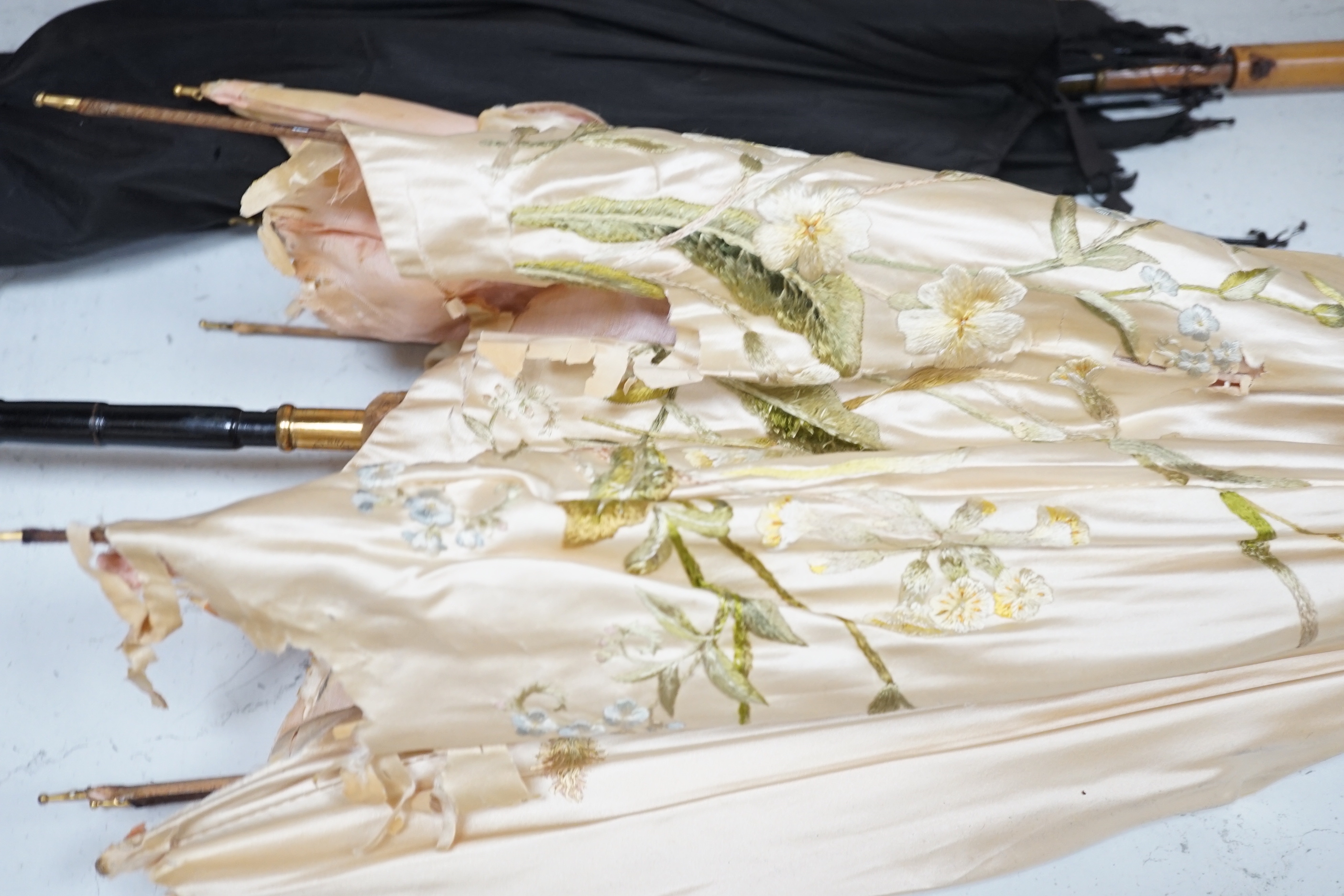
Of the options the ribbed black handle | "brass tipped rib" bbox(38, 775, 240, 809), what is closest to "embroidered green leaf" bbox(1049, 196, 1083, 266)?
the ribbed black handle

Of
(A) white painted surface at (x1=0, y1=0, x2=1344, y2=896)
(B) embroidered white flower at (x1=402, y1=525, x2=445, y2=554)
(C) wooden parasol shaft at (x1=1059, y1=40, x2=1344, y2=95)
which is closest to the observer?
(B) embroidered white flower at (x1=402, y1=525, x2=445, y2=554)

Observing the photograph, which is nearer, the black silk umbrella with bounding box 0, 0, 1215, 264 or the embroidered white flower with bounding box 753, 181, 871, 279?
the embroidered white flower with bounding box 753, 181, 871, 279

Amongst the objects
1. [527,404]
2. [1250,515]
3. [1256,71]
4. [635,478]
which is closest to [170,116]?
[527,404]

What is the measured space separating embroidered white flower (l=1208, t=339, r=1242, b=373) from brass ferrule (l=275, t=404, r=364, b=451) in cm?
61

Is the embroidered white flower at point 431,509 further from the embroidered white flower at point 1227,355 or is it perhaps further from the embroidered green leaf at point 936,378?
the embroidered white flower at point 1227,355

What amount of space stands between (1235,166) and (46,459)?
1203 millimetres

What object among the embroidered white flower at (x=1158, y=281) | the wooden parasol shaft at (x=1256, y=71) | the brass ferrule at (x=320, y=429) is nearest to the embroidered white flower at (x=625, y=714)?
the brass ferrule at (x=320, y=429)

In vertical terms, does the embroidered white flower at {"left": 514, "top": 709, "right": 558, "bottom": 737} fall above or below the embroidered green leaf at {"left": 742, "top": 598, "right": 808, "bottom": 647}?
below

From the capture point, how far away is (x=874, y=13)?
37.9 inches

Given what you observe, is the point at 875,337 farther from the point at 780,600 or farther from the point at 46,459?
the point at 46,459

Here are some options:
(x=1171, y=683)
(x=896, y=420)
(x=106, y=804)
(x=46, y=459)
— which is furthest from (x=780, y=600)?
(x=46, y=459)

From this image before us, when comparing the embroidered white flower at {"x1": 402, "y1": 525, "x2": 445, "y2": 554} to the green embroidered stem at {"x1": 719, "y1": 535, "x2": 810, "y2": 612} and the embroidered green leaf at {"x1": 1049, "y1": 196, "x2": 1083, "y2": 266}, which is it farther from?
the embroidered green leaf at {"x1": 1049, "y1": 196, "x2": 1083, "y2": 266}

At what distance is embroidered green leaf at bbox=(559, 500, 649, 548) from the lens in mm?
577

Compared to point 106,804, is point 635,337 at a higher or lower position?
higher
